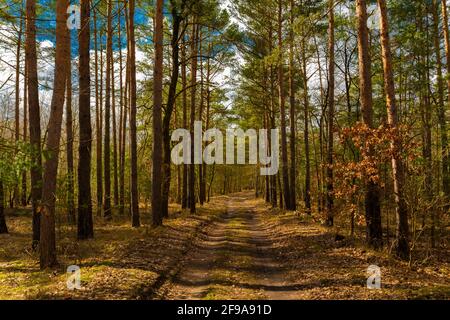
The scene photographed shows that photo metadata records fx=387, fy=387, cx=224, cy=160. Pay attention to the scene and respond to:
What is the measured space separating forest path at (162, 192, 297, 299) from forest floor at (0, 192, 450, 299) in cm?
2

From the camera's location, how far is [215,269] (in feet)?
30.6

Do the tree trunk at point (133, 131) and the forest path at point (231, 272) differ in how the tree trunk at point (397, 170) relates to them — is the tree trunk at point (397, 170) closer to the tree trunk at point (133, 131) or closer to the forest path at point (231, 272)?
the forest path at point (231, 272)

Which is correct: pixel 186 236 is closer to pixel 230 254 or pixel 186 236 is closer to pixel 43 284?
pixel 230 254

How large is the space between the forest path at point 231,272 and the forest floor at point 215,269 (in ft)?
0.07

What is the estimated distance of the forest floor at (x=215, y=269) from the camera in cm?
700

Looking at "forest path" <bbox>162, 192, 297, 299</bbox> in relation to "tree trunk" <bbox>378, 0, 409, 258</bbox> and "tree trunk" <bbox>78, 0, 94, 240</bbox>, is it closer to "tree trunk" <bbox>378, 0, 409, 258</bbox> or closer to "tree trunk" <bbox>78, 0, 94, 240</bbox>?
"tree trunk" <bbox>378, 0, 409, 258</bbox>

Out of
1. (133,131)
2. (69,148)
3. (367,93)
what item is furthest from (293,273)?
(69,148)

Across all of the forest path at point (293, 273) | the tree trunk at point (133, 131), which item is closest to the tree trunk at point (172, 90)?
the tree trunk at point (133, 131)

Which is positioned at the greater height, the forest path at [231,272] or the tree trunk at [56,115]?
the tree trunk at [56,115]

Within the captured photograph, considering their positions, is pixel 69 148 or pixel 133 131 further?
pixel 69 148

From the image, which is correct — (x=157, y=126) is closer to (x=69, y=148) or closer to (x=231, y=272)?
(x=69, y=148)

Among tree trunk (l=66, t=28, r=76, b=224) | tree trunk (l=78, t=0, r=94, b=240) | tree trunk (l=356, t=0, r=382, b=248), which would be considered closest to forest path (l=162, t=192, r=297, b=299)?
tree trunk (l=356, t=0, r=382, b=248)

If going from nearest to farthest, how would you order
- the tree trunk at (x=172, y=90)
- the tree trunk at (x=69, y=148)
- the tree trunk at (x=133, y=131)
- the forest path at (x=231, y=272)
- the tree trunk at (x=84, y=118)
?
the forest path at (x=231, y=272), the tree trunk at (x=69, y=148), the tree trunk at (x=84, y=118), the tree trunk at (x=133, y=131), the tree trunk at (x=172, y=90)

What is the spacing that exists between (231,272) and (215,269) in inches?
19.8
